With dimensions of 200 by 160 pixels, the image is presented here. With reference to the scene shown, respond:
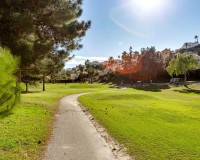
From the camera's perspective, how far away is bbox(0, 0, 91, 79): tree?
20.6 m

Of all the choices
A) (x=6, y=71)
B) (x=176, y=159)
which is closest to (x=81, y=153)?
(x=176, y=159)

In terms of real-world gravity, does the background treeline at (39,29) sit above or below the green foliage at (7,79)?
above

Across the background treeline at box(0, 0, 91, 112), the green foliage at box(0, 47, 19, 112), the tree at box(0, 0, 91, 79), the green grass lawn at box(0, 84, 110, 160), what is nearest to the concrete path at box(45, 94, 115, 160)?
the green grass lawn at box(0, 84, 110, 160)

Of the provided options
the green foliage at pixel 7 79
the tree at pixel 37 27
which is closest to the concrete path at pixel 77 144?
the green foliage at pixel 7 79

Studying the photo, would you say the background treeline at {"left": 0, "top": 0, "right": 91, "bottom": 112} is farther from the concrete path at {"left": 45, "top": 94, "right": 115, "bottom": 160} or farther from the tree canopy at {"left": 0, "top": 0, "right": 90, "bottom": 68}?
→ the concrete path at {"left": 45, "top": 94, "right": 115, "bottom": 160}

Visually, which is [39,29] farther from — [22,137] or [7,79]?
[7,79]

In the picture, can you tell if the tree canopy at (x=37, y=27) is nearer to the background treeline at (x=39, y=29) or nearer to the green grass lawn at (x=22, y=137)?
the background treeline at (x=39, y=29)

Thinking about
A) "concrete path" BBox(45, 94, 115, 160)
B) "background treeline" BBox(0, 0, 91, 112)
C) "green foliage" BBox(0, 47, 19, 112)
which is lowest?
"concrete path" BBox(45, 94, 115, 160)

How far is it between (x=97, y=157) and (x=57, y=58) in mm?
24283

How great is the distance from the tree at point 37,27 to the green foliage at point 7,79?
11.9 meters

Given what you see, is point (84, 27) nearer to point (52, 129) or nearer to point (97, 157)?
point (52, 129)

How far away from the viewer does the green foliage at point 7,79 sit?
26.5ft

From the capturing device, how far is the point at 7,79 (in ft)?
27.3

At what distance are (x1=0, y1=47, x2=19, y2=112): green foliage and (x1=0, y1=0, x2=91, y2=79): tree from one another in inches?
468
